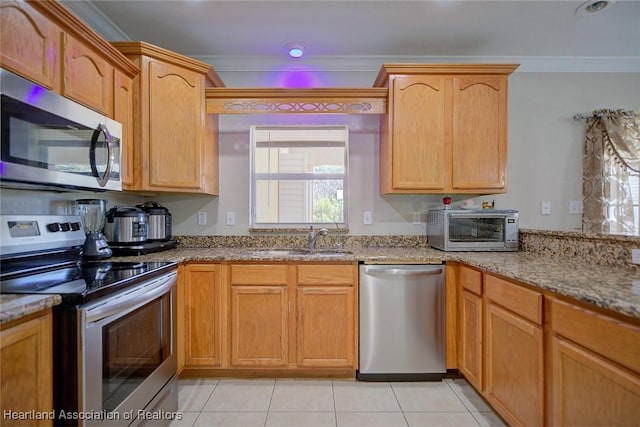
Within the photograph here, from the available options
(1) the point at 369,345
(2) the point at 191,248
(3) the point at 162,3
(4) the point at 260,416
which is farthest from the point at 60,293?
(3) the point at 162,3

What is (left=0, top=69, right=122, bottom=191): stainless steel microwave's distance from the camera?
1.17 meters

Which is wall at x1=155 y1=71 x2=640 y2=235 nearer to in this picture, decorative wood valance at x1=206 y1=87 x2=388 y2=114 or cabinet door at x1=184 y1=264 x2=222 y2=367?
decorative wood valance at x1=206 y1=87 x2=388 y2=114

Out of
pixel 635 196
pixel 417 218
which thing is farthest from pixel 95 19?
pixel 635 196

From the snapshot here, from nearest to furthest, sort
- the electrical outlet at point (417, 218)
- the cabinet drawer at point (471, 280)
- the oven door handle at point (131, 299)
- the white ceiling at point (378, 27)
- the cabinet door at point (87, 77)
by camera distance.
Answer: the oven door handle at point (131, 299) → the cabinet door at point (87, 77) → the cabinet drawer at point (471, 280) → the white ceiling at point (378, 27) → the electrical outlet at point (417, 218)

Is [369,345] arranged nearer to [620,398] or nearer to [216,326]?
[216,326]

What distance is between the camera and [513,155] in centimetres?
269

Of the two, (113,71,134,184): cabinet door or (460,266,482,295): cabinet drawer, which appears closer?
(460,266,482,295): cabinet drawer

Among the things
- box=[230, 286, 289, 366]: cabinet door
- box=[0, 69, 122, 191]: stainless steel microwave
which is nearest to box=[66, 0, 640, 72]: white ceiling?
box=[0, 69, 122, 191]: stainless steel microwave

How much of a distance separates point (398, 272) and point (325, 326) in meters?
0.63

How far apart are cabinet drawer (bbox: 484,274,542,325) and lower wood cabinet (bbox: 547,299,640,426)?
7cm

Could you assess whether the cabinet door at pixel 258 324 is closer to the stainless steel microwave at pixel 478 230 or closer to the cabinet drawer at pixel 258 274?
the cabinet drawer at pixel 258 274

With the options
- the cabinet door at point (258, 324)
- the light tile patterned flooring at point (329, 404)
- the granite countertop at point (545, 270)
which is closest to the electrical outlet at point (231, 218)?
the granite countertop at point (545, 270)

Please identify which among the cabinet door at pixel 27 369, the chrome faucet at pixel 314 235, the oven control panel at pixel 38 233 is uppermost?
the oven control panel at pixel 38 233

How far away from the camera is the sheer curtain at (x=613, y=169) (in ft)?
8.29
